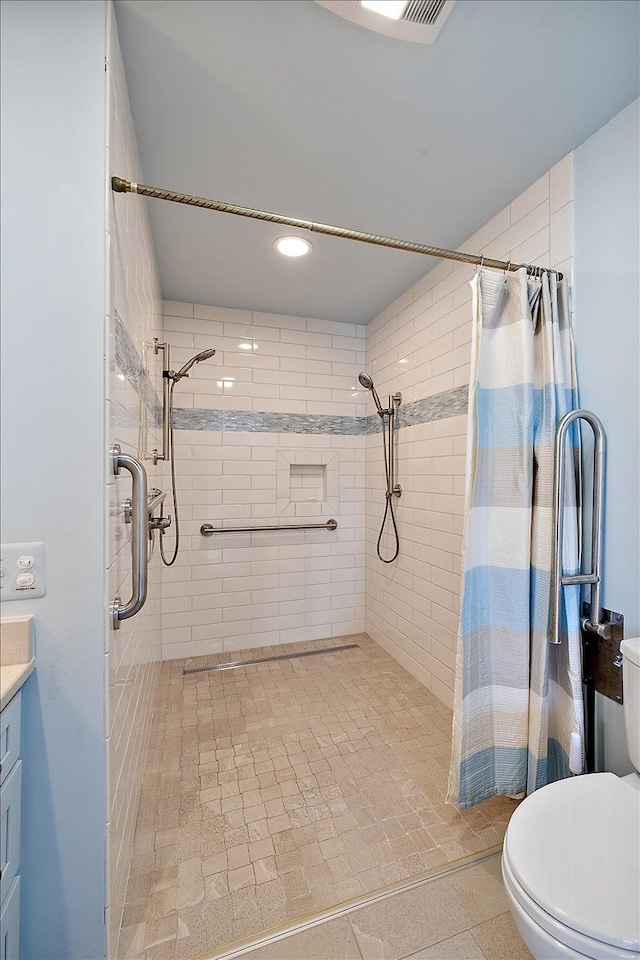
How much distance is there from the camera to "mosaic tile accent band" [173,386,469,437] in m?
2.33

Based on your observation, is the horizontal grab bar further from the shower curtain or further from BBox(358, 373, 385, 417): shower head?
the shower curtain

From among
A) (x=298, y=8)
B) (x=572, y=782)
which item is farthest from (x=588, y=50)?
(x=572, y=782)

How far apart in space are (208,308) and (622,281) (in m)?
2.34

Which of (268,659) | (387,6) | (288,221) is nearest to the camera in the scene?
(387,6)

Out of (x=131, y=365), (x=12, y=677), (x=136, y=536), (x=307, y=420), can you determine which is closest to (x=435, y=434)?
(x=307, y=420)

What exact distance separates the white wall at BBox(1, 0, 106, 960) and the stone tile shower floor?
337 mm

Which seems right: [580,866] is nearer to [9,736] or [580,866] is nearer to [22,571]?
[9,736]

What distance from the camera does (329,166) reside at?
1546mm

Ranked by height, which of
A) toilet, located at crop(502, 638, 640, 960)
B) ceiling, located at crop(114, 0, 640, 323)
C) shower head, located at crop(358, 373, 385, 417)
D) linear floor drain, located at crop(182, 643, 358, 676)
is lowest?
linear floor drain, located at crop(182, 643, 358, 676)

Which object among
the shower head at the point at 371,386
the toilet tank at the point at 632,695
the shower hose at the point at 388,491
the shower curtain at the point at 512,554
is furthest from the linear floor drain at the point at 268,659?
the toilet tank at the point at 632,695

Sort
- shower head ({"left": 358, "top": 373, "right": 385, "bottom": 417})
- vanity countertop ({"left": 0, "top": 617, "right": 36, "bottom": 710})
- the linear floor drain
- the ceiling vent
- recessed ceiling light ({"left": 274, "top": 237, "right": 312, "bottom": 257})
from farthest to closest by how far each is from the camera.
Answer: shower head ({"left": 358, "top": 373, "right": 385, "bottom": 417}), the linear floor drain, recessed ceiling light ({"left": 274, "top": 237, "right": 312, "bottom": 257}), the ceiling vent, vanity countertop ({"left": 0, "top": 617, "right": 36, "bottom": 710})

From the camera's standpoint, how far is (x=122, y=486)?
1191 millimetres

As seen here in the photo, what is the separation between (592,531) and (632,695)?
1.59 ft

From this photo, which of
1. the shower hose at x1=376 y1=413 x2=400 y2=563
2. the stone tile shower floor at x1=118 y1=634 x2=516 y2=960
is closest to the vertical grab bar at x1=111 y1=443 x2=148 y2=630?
the stone tile shower floor at x1=118 y1=634 x2=516 y2=960
